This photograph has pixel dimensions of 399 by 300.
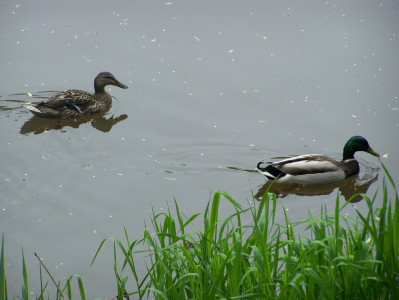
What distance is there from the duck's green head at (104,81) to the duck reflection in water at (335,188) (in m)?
2.59

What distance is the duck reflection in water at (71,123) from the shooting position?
8211 mm

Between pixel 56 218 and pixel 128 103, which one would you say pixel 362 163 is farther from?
pixel 56 218

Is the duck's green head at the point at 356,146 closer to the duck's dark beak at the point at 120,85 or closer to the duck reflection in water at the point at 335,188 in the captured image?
the duck reflection in water at the point at 335,188

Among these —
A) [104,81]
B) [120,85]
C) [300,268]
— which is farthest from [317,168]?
[300,268]

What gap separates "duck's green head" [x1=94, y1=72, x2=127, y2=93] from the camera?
863 centimetres

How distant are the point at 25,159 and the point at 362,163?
155 inches

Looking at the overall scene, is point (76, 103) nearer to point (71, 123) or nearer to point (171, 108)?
point (71, 123)

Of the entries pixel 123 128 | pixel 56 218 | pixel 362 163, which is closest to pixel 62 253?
pixel 56 218

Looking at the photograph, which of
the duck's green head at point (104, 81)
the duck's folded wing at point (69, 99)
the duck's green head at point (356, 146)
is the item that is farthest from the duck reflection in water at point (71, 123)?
the duck's green head at point (356, 146)

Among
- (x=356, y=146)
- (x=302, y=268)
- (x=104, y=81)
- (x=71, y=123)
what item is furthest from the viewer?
(x=104, y=81)

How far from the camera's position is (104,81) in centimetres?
867

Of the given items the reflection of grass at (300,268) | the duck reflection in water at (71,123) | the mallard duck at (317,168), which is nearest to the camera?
the reflection of grass at (300,268)

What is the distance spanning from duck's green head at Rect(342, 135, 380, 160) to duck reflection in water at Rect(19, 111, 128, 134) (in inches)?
110

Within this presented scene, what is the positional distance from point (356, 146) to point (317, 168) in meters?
0.55
